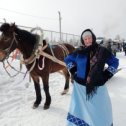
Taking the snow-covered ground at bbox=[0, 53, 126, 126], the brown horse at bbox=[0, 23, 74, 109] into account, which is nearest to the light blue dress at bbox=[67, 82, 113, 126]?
the snow-covered ground at bbox=[0, 53, 126, 126]

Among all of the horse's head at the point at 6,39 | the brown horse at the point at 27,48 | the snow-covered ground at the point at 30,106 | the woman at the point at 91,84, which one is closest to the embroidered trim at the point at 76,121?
the woman at the point at 91,84

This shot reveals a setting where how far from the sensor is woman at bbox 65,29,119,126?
4.02 m

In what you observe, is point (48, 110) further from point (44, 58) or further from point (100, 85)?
point (100, 85)

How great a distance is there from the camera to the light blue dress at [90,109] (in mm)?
4047

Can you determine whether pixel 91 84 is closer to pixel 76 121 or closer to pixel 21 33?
pixel 76 121

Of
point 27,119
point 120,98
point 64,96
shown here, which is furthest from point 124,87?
point 27,119

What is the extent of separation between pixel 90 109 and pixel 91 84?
36 centimetres

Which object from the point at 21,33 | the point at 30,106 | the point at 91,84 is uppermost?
the point at 21,33

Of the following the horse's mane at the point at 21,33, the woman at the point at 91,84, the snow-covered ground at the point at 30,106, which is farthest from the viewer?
the horse's mane at the point at 21,33

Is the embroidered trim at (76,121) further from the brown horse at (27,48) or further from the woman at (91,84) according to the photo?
the brown horse at (27,48)

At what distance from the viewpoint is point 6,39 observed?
19.4 feet

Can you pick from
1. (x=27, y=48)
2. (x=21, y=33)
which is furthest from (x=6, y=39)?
(x=27, y=48)

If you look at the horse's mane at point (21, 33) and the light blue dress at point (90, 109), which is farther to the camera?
the horse's mane at point (21, 33)

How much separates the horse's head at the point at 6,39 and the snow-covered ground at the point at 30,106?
1.18 meters
